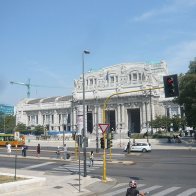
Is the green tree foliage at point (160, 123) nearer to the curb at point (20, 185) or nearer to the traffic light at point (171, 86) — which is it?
the traffic light at point (171, 86)

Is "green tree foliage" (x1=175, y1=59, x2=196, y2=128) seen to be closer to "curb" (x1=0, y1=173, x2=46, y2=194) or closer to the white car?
the white car

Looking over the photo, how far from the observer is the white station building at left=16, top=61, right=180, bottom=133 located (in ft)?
422

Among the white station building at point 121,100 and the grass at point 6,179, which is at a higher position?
the white station building at point 121,100

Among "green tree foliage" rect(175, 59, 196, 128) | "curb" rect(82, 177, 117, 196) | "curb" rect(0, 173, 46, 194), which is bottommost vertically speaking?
"curb" rect(82, 177, 117, 196)

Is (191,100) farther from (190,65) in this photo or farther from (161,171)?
(161,171)

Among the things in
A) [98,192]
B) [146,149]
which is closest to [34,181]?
[98,192]

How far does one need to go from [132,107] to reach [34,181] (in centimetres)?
11311

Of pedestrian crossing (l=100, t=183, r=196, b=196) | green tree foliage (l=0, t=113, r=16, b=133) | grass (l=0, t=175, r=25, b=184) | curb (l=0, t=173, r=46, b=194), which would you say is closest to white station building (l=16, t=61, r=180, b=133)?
green tree foliage (l=0, t=113, r=16, b=133)

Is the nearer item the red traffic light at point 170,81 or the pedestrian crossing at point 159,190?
the pedestrian crossing at point 159,190

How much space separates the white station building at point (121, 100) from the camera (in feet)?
422

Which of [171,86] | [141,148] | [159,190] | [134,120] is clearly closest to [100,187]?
[159,190]

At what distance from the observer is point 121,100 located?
134m

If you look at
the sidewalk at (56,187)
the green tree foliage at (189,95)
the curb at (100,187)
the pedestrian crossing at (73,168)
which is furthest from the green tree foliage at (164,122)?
the sidewalk at (56,187)

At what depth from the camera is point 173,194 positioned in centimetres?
1819
